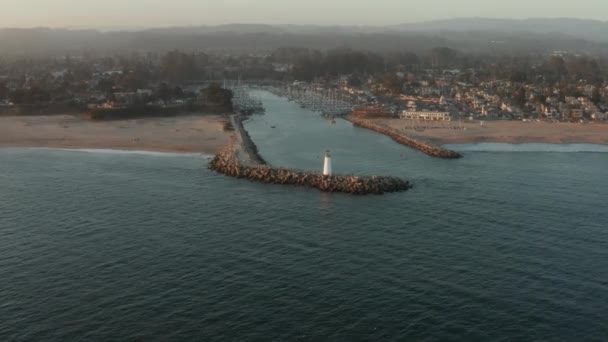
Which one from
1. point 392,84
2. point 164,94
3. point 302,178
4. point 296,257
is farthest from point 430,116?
point 296,257

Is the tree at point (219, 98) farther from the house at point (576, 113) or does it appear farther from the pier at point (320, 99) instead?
the house at point (576, 113)

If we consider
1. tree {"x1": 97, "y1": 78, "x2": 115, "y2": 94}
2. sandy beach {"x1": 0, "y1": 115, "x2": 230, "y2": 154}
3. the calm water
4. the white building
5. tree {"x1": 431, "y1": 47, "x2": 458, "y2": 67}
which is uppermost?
tree {"x1": 431, "y1": 47, "x2": 458, "y2": 67}

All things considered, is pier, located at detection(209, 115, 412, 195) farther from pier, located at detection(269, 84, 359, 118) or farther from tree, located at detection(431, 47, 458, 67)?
tree, located at detection(431, 47, 458, 67)

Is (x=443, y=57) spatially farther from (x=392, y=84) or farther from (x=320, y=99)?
(x=320, y=99)

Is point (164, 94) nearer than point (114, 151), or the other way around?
point (114, 151)

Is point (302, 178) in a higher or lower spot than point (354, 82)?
lower

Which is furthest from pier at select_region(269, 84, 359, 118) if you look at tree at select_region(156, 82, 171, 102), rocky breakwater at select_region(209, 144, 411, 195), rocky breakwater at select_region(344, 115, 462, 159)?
rocky breakwater at select_region(209, 144, 411, 195)

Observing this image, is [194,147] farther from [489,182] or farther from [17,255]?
[17,255]

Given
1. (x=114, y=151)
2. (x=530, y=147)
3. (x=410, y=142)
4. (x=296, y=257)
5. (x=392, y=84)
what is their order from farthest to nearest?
(x=392, y=84), (x=410, y=142), (x=530, y=147), (x=114, y=151), (x=296, y=257)
